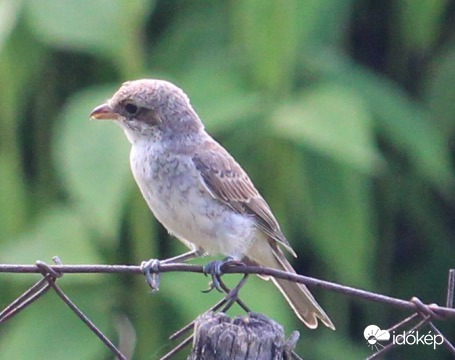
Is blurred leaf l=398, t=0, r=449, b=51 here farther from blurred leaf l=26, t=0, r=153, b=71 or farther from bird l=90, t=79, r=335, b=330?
bird l=90, t=79, r=335, b=330

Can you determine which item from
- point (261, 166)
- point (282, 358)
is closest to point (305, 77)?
point (261, 166)

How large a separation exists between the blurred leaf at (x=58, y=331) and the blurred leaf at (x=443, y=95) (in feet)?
6.20

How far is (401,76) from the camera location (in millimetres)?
6469

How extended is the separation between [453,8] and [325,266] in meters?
1.54

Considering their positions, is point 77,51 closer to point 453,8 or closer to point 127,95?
point 127,95

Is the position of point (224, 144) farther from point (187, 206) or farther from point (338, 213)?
point (187, 206)

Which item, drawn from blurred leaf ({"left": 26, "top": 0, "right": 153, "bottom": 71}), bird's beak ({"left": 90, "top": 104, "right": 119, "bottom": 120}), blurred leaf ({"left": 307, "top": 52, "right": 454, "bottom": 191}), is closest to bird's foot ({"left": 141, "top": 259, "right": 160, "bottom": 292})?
bird's beak ({"left": 90, "top": 104, "right": 119, "bottom": 120})

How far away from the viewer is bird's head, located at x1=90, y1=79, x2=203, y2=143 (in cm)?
461

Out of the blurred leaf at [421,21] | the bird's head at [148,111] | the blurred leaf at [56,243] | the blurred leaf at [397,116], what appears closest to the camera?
the bird's head at [148,111]

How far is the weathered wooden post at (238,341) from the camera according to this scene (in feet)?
9.11

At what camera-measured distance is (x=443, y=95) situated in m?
6.03

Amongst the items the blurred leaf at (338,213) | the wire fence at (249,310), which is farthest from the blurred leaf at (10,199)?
the wire fence at (249,310)

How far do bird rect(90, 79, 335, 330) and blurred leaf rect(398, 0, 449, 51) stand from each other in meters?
1.63

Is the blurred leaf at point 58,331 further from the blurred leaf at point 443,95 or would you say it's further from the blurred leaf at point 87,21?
the blurred leaf at point 443,95
